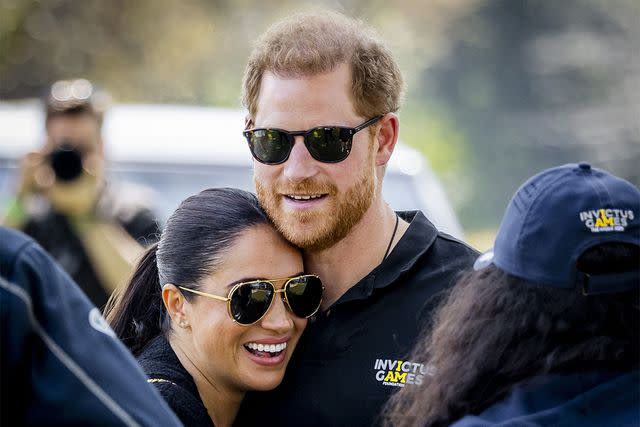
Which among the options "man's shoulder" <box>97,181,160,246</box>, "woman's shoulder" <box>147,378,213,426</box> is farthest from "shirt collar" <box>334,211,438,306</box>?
"man's shoulder" <box>97,181,160,246</box>

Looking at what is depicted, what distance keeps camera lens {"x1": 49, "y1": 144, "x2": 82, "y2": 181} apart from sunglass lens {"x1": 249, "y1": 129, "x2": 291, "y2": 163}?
2.21m

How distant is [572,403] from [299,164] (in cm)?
129

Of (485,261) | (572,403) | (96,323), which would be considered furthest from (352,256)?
(96,323)

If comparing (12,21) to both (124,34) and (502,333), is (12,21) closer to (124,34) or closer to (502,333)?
(124,34)

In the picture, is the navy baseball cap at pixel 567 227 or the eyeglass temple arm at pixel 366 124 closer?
the navy baseball cap at pixel 567 227

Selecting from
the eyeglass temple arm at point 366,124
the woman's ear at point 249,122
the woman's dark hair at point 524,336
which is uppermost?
the woman's ear at point 249,122

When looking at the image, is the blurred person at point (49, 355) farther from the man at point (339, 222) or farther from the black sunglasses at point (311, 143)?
the black sunglasses at point (311, 143)

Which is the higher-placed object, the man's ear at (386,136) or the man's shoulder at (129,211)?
the man's ear at (386,136)

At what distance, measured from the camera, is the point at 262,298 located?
284 centimetres

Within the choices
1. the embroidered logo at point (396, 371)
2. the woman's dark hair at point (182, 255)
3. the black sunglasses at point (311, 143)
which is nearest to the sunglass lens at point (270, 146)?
the black sunglasses at point (311, 143)

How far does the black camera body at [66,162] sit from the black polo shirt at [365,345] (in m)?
2.38

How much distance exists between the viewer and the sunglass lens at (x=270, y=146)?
9.66ft

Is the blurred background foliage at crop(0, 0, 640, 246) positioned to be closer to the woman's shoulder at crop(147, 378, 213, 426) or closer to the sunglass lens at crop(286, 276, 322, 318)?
the sunglass lens at crop(286, 276, 322, 318)

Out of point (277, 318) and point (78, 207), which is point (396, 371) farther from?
point (78, 207)
